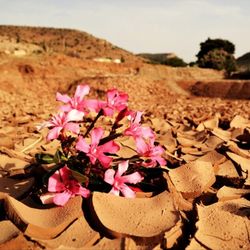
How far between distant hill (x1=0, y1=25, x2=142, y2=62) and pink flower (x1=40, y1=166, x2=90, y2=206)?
3850 cm

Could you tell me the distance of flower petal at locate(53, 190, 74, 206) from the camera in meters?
1.60

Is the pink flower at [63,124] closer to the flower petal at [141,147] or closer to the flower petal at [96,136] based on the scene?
the flower petal at [96,136]

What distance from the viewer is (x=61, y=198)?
5.29 feet

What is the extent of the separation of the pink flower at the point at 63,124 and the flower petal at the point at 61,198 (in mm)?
212

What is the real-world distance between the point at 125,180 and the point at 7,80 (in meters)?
13.9

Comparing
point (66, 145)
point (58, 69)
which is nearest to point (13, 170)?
point (66, 145)

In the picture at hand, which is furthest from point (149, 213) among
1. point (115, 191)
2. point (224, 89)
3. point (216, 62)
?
point (216, 62)

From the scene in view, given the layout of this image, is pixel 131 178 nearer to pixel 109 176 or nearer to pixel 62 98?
pixel 109 176

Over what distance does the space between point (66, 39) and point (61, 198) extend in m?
46.8

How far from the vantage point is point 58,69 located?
17.3 meters

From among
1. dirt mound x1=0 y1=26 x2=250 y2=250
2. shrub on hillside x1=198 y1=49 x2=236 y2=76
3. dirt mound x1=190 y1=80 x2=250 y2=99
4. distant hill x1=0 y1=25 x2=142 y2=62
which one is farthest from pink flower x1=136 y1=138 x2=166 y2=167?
distant hill x1=0 y1=25 x2=142 y2=62

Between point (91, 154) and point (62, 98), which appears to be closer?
point (91, 154)

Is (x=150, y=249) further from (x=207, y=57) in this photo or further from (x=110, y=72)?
(x=207, y=57)

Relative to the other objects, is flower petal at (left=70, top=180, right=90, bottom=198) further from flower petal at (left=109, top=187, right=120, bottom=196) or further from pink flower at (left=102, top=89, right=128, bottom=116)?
pink flower at (left=102, top=89, right=128, bottom=116)
